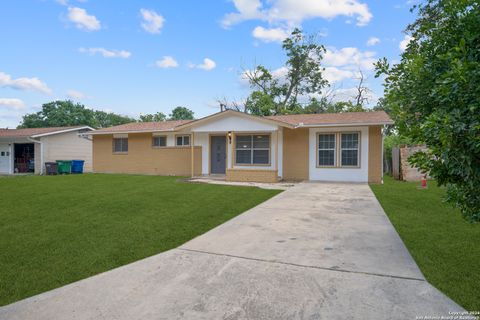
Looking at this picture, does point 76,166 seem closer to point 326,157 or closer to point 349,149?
point 326,157

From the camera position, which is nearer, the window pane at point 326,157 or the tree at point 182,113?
the window pane at point 326,157

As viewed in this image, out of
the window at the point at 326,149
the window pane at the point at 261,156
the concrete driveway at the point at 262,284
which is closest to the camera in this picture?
the concrete driveway at the point at 262,284

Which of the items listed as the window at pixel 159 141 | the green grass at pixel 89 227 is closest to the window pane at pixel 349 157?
the green grass at pixel 89 227

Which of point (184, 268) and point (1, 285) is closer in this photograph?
point (1, 285)

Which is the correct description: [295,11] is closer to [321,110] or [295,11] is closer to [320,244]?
[321,110]

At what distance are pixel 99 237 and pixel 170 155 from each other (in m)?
12.0

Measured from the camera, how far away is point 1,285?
314 centimetres

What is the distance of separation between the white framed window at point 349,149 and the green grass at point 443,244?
525 centimetres

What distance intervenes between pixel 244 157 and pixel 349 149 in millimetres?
4812

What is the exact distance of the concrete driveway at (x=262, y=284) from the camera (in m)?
2.59

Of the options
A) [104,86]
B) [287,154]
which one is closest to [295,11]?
[287,154]

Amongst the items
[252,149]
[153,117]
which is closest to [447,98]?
[252,149]

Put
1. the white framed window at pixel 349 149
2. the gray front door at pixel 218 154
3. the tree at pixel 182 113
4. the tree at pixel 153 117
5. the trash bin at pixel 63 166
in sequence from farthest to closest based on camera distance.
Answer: the tree at pixel 182 113 < the tree at pixel 153 117 < the trash bin at pixel 63 166 < the gray front door at pixel 218 154 < the white framed window at pixel 349 149

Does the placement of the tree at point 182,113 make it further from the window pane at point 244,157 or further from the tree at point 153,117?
the window pane at point 244,157
